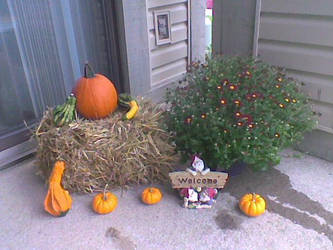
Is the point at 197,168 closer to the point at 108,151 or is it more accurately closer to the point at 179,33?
the point at 108,151

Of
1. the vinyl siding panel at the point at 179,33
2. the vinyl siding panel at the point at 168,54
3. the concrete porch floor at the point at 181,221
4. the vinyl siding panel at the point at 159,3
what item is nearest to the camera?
the concrete porch floor at the point at 181,221

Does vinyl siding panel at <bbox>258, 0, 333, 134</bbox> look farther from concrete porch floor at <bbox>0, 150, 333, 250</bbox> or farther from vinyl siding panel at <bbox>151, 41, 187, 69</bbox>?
vinyl siding panel at <bbox>151, 41, 187, 69</bbox>

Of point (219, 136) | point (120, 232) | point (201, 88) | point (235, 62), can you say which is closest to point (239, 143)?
point (219, 136)

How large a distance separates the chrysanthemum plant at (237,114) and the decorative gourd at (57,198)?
76 cm

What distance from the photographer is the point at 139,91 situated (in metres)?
3.33

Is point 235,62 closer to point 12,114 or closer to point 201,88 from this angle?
point 201,88

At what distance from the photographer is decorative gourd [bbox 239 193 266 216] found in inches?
77.0

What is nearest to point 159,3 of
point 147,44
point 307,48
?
point 147,44

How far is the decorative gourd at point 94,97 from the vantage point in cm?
218

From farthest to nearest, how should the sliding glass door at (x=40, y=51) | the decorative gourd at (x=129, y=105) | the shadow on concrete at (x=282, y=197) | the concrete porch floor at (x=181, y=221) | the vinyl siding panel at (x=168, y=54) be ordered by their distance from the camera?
the vinyl siding panel at (x=168, y=54)
the sliding glass door at (x=40, y=51)
the decorative gourd at (x=129, y=105)
the shadow on concrete at (x=282, y=197)
the concrete porch floor at (x=181, y=221)

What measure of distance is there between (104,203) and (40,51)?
131 cm

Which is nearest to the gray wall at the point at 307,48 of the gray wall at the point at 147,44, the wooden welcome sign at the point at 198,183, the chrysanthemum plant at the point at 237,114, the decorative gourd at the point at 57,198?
the chrysanthemum plant at the point at 237,114

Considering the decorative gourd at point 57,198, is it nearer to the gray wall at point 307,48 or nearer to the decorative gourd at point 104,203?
the decorative gourd at point 104,203

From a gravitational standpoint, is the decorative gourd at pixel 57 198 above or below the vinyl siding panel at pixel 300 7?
below
